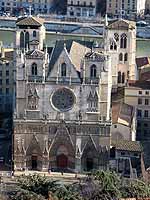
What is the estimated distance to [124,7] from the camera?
91.5 metres

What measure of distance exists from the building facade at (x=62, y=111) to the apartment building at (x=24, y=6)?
57630 millimetres

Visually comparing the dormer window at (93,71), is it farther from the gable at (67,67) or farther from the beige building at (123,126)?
the beige building at (123,126)

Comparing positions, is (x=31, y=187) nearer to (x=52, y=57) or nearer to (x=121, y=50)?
(x=52, y=57)

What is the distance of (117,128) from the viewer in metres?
38.8

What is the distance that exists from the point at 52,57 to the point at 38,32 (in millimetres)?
3720

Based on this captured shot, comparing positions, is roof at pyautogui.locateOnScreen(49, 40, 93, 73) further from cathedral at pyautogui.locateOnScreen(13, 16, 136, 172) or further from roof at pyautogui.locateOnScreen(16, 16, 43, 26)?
roof at pyautogui.locateOnScreen(16, 16, 43, 26)

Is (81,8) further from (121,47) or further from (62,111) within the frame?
(62,111)

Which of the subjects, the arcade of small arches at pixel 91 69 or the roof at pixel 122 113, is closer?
the arcade of small arches at pixel 91 69

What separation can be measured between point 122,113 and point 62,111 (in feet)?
16.1

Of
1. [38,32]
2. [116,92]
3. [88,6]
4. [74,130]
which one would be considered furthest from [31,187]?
[88,6]

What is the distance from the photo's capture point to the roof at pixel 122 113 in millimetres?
38969

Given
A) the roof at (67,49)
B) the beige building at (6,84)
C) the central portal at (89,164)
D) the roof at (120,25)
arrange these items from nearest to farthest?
the roof at (67,49) → the central portal at (89,164) → the roof at (120,25) → the beige building at (6,84)

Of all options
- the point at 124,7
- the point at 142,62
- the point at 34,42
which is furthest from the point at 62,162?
the point at 124,7

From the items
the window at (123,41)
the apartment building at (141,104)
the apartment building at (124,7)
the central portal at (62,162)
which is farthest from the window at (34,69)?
the apartment building at (124,7)
